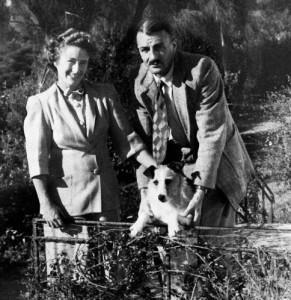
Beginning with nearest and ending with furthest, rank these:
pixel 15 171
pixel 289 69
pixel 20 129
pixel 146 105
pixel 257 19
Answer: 1. pixel 146 105
2. pixel 15 171
3. pixel 20 129
4. pixel 257 19
5. pixel 289 69

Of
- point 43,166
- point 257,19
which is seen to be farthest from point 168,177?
point 257,19

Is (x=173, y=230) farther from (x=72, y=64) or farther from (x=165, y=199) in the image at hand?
(x=72, y=64)

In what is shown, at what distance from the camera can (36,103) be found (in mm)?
4129

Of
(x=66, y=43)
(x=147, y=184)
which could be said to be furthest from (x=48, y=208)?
(x=66, y=43)

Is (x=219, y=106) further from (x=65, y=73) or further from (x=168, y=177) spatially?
(x=65, y=73)

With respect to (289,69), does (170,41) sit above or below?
below

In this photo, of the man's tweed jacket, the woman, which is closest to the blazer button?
the woman

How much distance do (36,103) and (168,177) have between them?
3.19 ft

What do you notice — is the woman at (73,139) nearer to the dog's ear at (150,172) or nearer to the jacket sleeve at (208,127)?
the dog's ear at (150,172)

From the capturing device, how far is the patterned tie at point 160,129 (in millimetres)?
3961

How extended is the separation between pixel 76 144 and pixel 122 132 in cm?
30

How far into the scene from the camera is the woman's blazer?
408 centimetres

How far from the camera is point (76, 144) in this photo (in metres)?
4.09

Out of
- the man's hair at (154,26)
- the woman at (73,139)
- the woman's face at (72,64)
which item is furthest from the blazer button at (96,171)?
the man's hair at (154,26)
